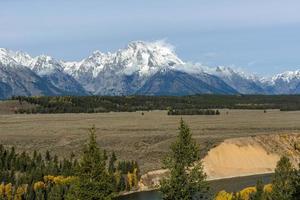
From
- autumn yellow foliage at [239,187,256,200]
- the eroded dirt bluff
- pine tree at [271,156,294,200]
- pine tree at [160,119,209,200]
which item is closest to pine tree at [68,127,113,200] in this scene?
pine tree at [160,119,209,200]

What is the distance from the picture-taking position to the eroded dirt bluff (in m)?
155

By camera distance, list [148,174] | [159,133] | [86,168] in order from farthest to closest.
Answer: [159,133] → [148,174] → [86,168]

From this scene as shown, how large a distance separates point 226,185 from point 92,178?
294 ft

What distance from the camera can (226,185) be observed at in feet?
431

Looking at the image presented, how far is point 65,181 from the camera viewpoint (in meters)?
105

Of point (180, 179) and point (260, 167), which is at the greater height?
point (180, 179)

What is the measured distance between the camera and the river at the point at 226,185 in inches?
4607

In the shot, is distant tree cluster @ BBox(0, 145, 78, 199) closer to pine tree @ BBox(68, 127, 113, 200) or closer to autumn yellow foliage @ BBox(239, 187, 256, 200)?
autumn yellow foliage @ BBox(239, 187, 256, 200)

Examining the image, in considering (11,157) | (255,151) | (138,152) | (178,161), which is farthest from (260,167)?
(178,161)

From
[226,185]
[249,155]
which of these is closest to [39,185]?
[226,185]

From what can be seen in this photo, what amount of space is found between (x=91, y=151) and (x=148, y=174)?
295 ft

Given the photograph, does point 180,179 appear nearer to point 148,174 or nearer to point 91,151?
point 91,151


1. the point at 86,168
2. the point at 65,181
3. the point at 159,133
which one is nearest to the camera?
the point at 86,168

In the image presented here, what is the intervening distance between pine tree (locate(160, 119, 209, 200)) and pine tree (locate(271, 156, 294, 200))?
1382cm
